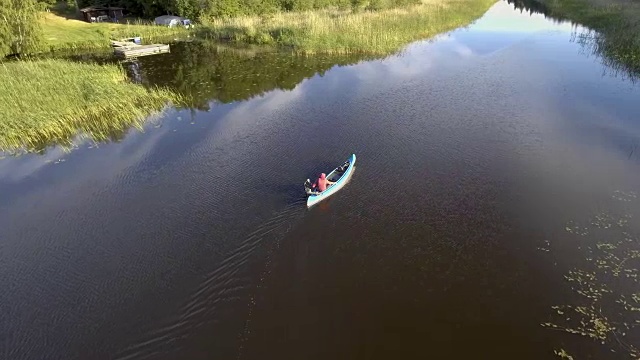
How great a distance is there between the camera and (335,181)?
18.7m

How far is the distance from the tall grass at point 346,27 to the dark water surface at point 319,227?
1551 centimetres

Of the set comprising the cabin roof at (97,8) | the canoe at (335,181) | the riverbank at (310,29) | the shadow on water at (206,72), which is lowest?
the canoe at (335,181)

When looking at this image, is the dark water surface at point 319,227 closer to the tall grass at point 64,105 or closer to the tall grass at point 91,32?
the tall grass at point 64,105

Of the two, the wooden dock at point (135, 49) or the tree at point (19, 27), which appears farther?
the wooden dock at point (135, 49)

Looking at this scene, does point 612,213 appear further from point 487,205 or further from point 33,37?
point 33,37

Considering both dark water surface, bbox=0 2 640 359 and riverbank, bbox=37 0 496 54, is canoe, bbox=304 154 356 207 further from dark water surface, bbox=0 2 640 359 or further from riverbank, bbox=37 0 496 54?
riverbank, bbox=37 0 496 54

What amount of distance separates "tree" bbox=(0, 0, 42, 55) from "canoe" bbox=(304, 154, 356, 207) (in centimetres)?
3613

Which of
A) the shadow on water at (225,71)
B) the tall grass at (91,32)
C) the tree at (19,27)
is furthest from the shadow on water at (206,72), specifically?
the tall grass at (91,32)

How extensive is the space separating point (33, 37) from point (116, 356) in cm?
4330

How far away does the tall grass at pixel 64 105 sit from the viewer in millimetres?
24547

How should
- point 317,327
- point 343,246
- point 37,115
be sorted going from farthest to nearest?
point 37,115, point 343,246, point 317,327

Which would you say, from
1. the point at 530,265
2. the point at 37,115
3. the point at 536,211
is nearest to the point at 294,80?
the point at 37,115

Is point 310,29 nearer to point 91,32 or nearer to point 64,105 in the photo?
point 64,105

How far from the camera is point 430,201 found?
17.9 m
